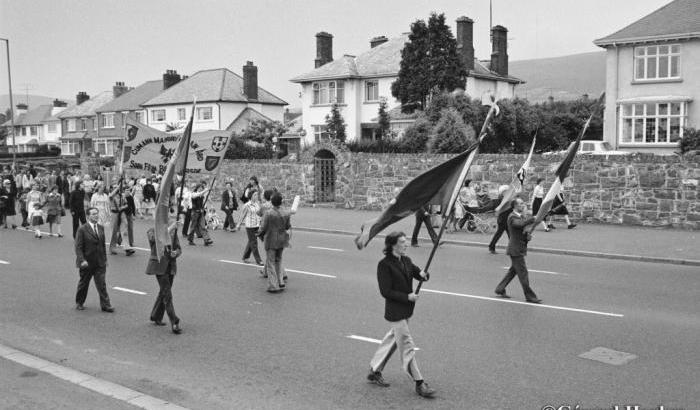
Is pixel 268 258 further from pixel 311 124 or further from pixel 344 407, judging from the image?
pixel 311 124

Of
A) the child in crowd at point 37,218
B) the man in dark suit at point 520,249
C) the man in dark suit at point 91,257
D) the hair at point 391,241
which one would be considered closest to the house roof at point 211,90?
the child in crowd at point 37,218

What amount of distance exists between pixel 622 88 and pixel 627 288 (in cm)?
2914

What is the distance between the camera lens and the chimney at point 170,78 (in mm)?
72125

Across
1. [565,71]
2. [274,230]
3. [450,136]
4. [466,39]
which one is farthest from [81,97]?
[565,71]

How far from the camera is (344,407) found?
6.81m

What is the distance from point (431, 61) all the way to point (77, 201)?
26405 mm

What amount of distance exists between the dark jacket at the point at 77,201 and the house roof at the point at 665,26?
29272 mm

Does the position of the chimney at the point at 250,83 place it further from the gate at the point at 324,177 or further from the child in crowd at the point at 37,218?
the child in crowd at the point at 37,218

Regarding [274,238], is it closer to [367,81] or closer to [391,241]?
[391,241]

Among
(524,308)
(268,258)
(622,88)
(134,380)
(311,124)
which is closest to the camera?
(134,380)

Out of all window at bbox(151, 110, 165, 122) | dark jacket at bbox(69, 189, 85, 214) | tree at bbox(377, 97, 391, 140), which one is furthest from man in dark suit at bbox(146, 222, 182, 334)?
window at bbox(151, 110, 165, 122)

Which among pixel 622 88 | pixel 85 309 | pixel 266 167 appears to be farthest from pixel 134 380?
pixel 622 88

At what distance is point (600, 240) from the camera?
19.2 metres

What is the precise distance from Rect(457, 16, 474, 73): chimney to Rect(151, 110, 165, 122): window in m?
30.4
